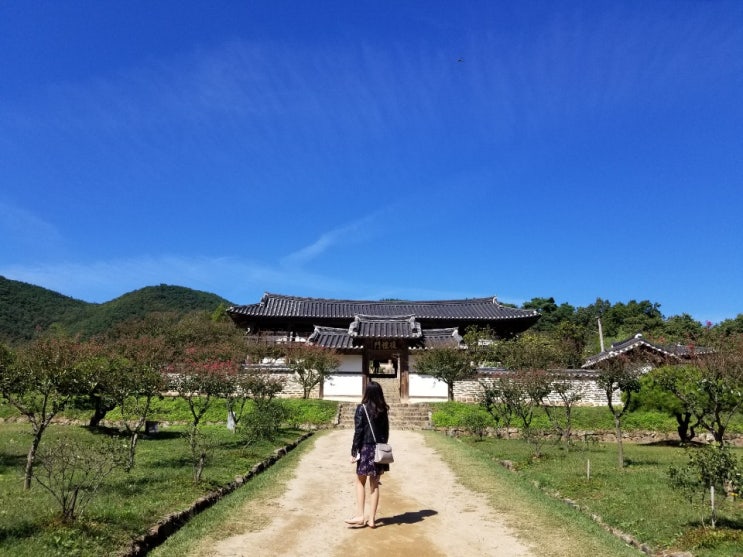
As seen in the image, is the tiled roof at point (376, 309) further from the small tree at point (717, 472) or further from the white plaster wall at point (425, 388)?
the small tree at point (717, 472)

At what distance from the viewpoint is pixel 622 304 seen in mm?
68000

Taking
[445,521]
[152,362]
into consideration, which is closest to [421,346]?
[152,362]

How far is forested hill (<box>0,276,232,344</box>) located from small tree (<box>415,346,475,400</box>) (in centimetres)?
4602

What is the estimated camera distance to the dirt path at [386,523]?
6051 millimetres

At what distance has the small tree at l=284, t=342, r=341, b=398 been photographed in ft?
85.4

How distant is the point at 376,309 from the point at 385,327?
1024 cm

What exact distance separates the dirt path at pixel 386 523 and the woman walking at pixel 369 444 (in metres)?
0.29

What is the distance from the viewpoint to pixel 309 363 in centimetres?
2589

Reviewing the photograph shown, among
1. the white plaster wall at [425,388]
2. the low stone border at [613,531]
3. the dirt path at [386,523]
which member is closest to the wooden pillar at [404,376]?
the white plaster wall at [425,388]

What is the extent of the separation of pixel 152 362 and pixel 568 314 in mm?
61587

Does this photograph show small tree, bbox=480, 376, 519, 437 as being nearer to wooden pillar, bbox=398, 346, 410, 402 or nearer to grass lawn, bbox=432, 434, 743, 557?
grass lawn, bbox=432, 434, 743, 557

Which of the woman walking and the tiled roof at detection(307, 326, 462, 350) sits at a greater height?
the tiled roof at detection(307, 326, 462, 350)

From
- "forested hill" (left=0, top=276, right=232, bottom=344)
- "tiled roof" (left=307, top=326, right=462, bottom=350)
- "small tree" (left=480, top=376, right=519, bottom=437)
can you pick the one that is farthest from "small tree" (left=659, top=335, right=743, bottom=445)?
"forested hill" (left=0, top=276, right=232, bottom=344)

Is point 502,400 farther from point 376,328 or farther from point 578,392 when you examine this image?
point 376,328
